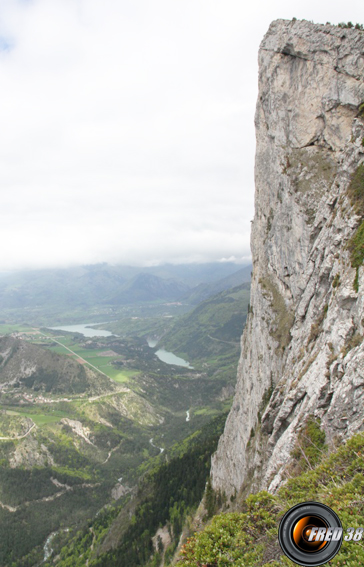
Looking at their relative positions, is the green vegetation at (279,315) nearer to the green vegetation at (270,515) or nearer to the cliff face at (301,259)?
the cliff face at (301,259)

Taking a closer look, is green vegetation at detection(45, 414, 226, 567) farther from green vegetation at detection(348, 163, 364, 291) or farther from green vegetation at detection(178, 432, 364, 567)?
green vegetation at detection(348, 163, 364, 291)

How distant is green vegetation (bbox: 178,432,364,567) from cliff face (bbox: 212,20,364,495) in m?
4.66

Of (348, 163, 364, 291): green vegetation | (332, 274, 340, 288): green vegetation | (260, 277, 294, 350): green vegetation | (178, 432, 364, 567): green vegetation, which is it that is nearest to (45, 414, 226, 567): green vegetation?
(260, 277, 294, 350): green vegetation

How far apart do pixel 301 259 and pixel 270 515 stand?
34.3 m

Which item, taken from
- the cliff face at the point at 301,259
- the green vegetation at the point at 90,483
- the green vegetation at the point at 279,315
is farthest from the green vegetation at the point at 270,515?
the green vegetation at the point at 90,483

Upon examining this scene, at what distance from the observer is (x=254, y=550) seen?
44.9ft

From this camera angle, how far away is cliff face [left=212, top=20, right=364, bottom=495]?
24.1 metres

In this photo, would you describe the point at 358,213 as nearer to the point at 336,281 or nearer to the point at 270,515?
the point at 336,281

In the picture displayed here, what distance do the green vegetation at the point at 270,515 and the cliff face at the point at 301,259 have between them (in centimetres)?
466

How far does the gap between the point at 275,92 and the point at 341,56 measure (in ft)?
34.5

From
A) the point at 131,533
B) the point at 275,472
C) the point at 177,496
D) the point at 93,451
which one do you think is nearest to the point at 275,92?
the point at 275,472

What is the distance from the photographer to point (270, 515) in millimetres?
14883

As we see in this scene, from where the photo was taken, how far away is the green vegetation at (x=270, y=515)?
12.8m

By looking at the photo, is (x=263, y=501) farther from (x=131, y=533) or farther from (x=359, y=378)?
(x=131, y=533)
